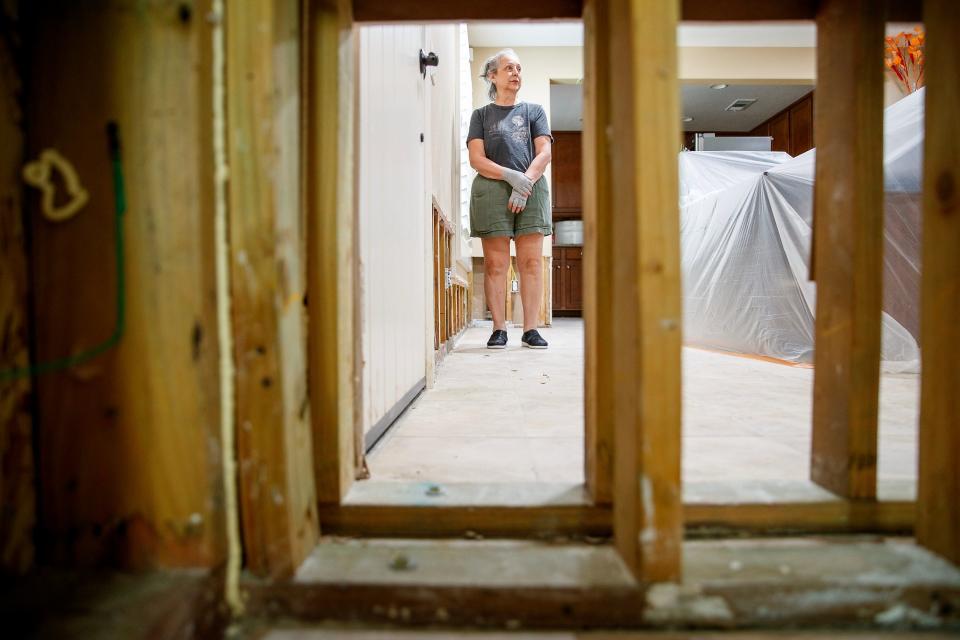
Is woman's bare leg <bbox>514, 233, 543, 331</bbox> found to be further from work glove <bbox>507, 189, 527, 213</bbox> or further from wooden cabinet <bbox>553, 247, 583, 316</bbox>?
wooden cabinet <bbox>553, 247, 583, 316</bbox>

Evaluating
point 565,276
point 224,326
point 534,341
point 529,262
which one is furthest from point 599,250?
point 565,276

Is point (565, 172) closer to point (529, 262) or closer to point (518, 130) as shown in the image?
point (518, 130)

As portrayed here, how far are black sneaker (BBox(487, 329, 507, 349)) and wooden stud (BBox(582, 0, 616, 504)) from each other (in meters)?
2.13

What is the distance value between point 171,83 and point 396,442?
0.70 metres

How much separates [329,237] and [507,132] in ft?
7.18

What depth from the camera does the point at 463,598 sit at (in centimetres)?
50

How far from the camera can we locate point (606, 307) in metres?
0.63

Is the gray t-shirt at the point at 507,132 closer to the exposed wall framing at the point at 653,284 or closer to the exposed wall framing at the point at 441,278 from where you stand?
the exposed wall framing at the point at 441,278

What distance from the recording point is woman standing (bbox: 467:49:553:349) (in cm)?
256

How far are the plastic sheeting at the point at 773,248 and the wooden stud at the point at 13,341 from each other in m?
1.54

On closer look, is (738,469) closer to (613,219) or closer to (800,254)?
(613,219)

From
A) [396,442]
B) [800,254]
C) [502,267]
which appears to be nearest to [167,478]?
[396,442]

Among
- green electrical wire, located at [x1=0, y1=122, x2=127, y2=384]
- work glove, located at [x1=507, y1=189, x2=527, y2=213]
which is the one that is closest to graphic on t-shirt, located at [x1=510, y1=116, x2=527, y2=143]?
work glove, located at [x1=507, y1=189, x2=527, y2=213]

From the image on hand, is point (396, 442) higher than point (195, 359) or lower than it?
lower
